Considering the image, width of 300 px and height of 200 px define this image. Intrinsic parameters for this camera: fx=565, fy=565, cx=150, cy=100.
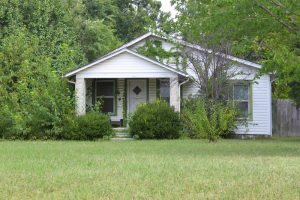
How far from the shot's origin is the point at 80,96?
2528cm

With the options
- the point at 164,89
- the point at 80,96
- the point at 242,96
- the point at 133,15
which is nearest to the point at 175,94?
the point at 164,89

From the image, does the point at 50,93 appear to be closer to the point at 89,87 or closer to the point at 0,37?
the point at 89,87

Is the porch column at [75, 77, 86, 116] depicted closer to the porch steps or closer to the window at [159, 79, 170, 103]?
the porch steps

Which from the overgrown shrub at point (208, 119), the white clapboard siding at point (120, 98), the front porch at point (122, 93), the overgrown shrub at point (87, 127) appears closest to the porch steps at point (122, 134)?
the overgrown shrub at point (87, 127)

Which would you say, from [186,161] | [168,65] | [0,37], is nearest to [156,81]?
[168,65]

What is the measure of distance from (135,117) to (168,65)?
3.01 metres

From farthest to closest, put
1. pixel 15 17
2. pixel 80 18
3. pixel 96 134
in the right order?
pixel 80 18, pixel 15 17, pixel 96 134

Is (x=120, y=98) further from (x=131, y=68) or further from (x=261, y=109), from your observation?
(x=261, y=109)

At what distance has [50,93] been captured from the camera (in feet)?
80.5

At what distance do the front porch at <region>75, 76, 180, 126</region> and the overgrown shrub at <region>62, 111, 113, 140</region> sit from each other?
146 inches

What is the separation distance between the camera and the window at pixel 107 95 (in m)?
28.1

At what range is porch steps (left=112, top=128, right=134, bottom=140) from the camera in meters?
24.7

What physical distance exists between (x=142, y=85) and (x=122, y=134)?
12.3 ft

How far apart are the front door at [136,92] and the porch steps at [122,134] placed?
9.07 feet
